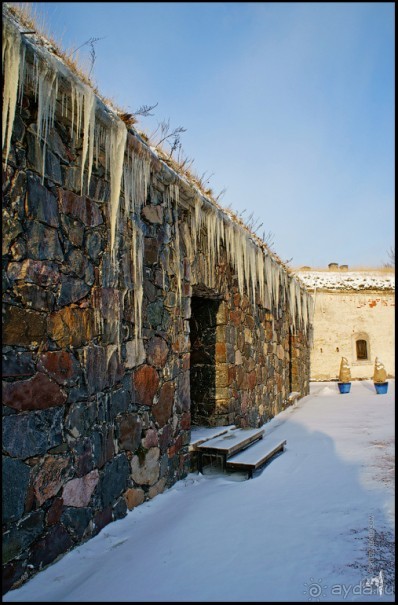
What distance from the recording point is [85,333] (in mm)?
2562

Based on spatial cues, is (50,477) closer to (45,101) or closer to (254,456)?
(45,101)

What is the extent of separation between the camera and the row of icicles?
206cm

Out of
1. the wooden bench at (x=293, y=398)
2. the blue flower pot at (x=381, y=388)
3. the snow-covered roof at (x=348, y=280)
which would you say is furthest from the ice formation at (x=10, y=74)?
the snow-covered roof at (x=348, y=280)

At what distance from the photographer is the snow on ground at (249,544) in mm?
1943

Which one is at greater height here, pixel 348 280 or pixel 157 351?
pixel 348 280

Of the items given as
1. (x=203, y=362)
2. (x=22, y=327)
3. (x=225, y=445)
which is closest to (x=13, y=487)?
(x=22, y=327)

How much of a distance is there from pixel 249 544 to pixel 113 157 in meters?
2.56

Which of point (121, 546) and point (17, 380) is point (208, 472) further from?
point (17, 380)

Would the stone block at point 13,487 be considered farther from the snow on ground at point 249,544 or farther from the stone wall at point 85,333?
the snow on ground at point 249,544

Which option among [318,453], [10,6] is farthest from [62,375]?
[318,453]

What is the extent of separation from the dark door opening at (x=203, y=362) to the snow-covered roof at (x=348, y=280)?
432 inches

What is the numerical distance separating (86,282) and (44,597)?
163 centimetres

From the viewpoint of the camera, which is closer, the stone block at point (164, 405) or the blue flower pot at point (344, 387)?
the stone block at point (164, 405)

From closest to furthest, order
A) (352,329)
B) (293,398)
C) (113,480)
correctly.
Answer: (113,480) → (293,398) → (352,329)
